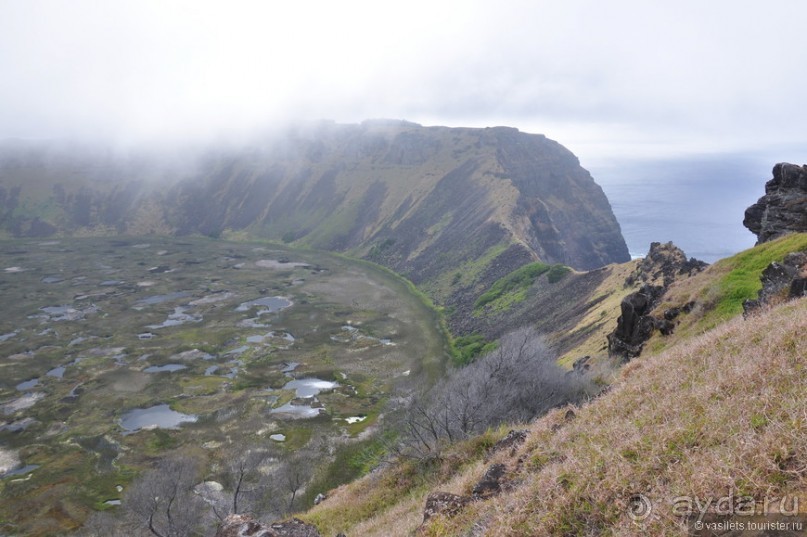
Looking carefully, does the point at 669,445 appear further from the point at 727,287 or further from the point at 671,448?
the point at 727,287

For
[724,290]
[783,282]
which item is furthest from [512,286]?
[783,282]

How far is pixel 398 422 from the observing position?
74062 millimetres

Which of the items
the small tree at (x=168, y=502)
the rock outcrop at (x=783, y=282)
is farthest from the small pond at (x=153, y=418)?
the rock outcrop at (x=783, y=282)

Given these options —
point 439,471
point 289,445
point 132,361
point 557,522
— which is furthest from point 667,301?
point 132,361

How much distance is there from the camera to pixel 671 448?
36.7 feet

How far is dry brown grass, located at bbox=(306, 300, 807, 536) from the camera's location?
920 cm

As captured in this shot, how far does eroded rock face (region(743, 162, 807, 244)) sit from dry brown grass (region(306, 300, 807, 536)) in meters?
34.7

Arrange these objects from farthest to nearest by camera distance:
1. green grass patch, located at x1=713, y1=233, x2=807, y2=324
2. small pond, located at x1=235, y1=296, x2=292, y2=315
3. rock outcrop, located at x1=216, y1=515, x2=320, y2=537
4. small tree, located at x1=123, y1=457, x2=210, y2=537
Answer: small pond, located at x1=235, y1=296, x2=292, y2=315, small tree, located at x1=123, y1=457, x2=210, y2=537, green grass patch, located at x1=713, y1=233, x2=807, y2=324, rock outcrop, located at x1=216, y1=515, x2=320, y2=537

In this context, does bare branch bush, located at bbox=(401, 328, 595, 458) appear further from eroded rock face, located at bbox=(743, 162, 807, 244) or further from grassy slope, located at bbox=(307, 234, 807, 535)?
eroded rock face, located at bbox=(743, 162, 807, 244)

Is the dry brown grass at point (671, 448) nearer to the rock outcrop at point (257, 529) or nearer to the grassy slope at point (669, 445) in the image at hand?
the grassy slope at point (669, 445)

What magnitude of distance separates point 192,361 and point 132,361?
474 inches

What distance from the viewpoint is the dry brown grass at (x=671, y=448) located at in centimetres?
920

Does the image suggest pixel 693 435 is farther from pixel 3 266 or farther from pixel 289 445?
pixel 3 266

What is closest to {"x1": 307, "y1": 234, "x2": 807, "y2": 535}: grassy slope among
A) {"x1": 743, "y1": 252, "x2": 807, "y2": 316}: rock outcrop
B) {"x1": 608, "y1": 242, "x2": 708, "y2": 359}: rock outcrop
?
{"x1": 743, "y1": 252, "x2": 807, "y2": 316}: rock outcrop
